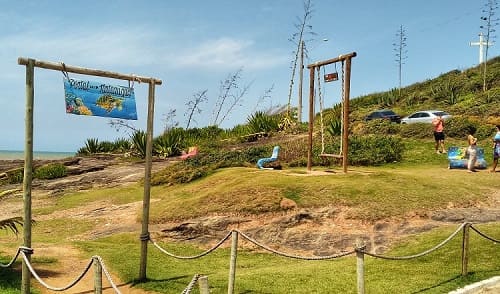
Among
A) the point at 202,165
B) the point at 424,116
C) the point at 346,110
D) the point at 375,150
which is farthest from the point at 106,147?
the point at 346,110

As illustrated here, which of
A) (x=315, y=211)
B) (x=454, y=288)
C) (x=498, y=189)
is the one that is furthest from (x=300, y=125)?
(x=454, y=288)

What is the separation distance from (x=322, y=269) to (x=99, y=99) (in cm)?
422

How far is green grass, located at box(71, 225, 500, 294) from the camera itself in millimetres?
7090

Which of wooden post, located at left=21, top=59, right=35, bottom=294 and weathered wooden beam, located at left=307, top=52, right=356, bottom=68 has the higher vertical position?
weathered wooden beam, located at left=307, top=52, right=356, bottom=68

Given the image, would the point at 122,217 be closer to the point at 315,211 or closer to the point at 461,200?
the point at 315,211

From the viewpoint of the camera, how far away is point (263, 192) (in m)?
12.1

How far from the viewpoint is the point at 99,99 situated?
7.32m

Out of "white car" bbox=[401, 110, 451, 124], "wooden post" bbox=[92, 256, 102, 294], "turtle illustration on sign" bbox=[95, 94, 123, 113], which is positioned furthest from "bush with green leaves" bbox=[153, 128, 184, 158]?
"wooden post" bbox=[92, 256, 102, 294]

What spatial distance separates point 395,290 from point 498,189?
7.88 meters

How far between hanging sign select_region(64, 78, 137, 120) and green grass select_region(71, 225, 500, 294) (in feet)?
8.42

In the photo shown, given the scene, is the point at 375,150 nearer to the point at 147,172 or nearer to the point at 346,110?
the point at 346,110

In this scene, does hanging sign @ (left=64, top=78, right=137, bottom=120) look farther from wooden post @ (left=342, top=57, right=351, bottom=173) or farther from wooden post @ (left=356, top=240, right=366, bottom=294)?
wooden post @ (left=342, top=57, right=351, bottom=173)

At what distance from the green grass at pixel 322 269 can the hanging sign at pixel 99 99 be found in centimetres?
257

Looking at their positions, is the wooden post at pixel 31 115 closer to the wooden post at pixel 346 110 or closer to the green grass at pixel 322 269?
the green grass at pixel 322 269
